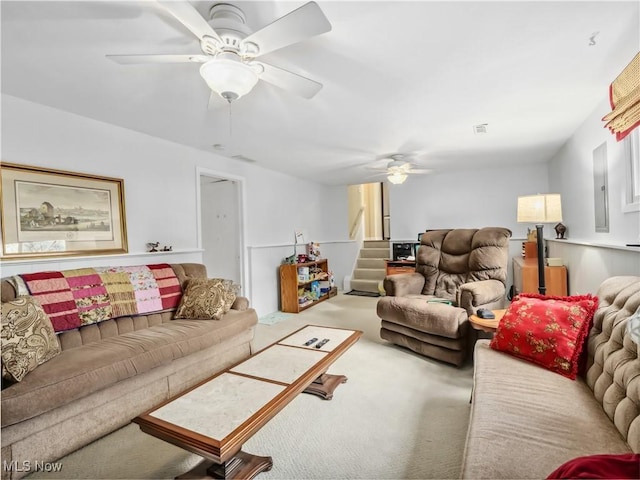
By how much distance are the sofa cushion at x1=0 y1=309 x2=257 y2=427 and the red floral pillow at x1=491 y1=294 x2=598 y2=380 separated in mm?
2089

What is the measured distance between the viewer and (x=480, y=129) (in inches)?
123

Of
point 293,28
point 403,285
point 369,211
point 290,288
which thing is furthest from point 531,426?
point 369,211

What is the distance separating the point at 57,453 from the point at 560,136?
194 inches

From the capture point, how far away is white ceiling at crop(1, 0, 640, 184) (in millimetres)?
1466

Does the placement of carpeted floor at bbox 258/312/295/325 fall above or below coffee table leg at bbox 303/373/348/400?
below

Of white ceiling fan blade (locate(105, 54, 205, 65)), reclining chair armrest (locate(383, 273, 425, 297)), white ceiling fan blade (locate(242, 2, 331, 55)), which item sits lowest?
reclining chair armrest (locate(383, 273, 425, 297))

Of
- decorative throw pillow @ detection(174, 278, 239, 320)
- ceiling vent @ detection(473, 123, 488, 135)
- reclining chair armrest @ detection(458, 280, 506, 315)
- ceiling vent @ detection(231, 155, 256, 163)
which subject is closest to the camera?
reclining chair armrest @ detection(458, 280, 506, 315)

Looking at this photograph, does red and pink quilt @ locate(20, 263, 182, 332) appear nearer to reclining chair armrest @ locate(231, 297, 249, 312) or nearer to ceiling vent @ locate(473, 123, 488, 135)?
reclining chair armrest @ locate(231, 297, 249, 312)

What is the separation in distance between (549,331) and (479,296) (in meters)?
0.99

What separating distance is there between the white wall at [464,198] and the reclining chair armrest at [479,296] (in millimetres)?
2778

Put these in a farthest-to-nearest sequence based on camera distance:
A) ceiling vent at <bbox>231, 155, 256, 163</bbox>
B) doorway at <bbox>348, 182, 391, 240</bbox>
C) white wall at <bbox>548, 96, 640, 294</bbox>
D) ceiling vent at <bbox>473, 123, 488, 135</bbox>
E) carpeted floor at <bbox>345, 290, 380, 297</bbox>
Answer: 1. doorway at <bbox>348, 182, 391, 240</bbox>
2. carpeted floor at <bbox>345, 290, 380, 297</bbox>
3. ceiling vent at <bbox>231, 155, 256, 163</bbox>
4. ceiling vent at <bbox>473, 123, 488, 135</bbox>
5. white wall at <bbox>548, 96, 640, 294</bbox>

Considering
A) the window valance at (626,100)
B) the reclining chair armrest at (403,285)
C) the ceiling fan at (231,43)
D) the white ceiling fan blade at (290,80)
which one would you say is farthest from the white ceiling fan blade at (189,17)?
the reclining chair armrest at (403,285)

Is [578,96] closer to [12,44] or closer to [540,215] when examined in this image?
[540,215]

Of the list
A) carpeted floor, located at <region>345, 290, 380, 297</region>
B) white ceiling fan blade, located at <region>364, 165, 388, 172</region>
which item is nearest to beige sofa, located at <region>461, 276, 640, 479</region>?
white ceiling fan blade, located at <region>364, 165, 388, 172</region>
